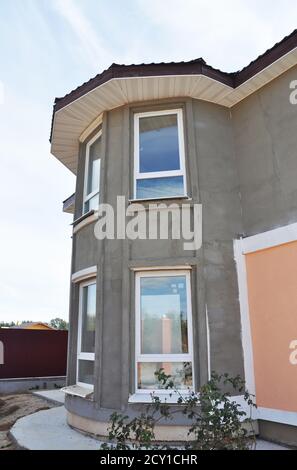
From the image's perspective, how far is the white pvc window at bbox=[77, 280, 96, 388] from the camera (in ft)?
22.4

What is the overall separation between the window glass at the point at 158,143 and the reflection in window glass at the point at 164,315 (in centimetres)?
225

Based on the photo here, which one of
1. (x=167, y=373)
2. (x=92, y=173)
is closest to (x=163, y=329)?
(x=167, y=373)

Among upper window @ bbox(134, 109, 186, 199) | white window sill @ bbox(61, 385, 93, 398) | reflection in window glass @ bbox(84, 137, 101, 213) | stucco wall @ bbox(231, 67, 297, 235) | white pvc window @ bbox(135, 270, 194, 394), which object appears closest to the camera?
white pvc window @ bbox(135, 270, 194, 394)

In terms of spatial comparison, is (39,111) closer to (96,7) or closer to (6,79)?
(6,79)

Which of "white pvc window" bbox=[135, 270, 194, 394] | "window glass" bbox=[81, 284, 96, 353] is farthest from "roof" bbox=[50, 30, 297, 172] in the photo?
"window glass" bbox=[81, 284, 96, 353]

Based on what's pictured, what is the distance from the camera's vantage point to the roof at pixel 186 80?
634 centimetres

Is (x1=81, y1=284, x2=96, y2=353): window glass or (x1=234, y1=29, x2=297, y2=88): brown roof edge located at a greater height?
Result: (x1=234, y1=29, x2=297, y2=88): brown roof edge

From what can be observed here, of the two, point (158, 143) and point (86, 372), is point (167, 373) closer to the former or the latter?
point (86, 372)

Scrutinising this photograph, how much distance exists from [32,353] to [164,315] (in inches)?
416

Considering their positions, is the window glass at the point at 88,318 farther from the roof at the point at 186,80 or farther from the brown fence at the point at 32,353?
the brown fence at the point at 32,353

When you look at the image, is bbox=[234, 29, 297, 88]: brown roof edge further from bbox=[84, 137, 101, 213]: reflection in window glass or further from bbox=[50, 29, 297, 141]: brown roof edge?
bbox=[84, 137, 101, 213]: reflection in window glass

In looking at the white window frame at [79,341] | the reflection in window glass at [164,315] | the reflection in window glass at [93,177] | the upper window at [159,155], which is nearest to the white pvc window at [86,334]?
the white window frame at [79,341]

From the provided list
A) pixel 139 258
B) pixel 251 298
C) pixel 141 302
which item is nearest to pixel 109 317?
pixel 141 302

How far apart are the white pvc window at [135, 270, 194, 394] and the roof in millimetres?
3563
